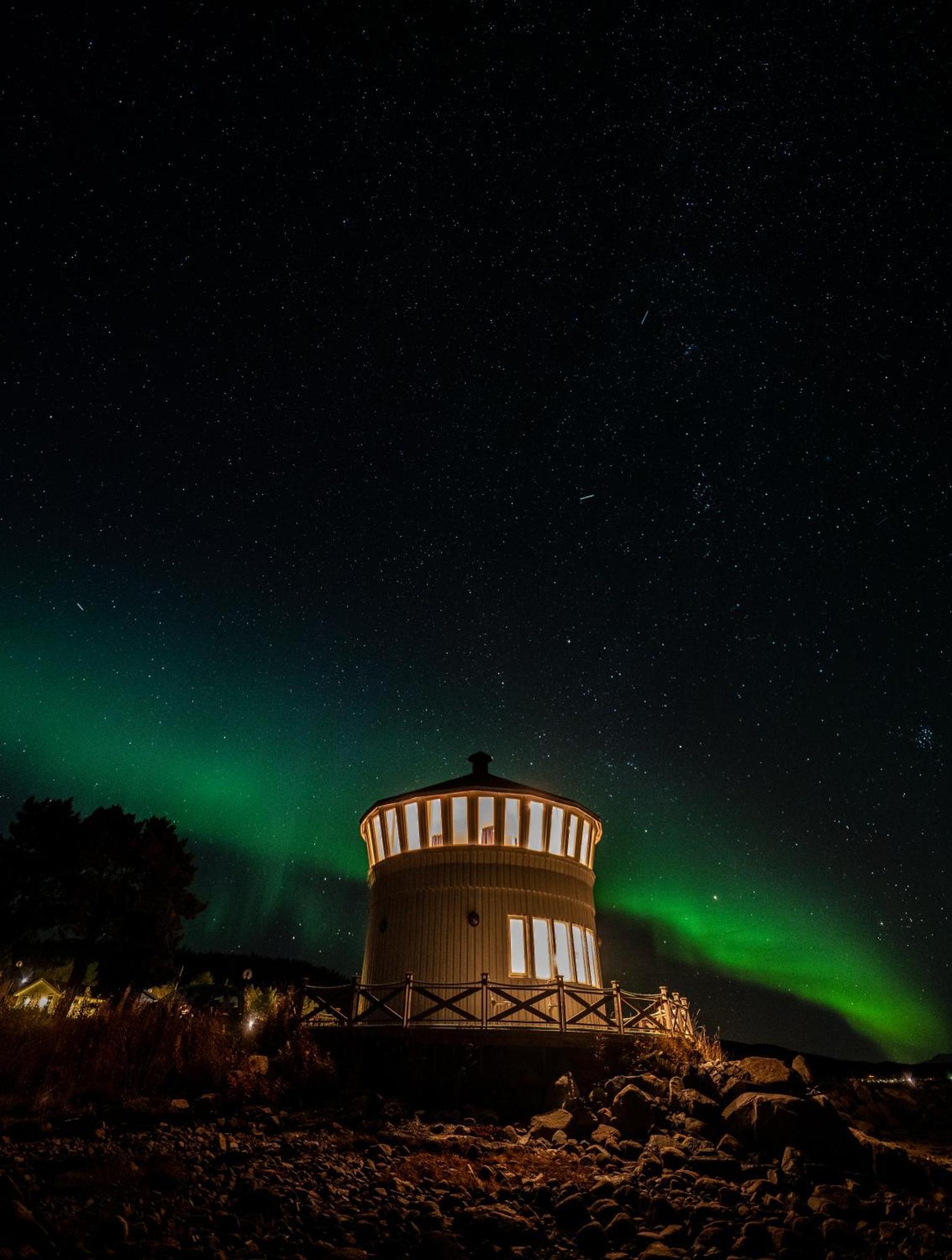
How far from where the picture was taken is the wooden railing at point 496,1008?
14.4 metres

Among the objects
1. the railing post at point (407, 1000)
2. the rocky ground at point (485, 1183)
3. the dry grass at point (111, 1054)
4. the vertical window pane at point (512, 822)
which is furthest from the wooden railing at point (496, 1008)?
the vertical window pane at point (512, 822)

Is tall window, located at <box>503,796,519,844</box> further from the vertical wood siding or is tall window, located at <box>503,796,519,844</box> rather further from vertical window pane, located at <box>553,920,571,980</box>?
vertical window pane, located at <box>553,920,571,980</box>

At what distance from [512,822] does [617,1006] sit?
20.8 ft

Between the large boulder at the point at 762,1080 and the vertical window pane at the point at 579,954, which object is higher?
the vertical window pane at the point at 579,954

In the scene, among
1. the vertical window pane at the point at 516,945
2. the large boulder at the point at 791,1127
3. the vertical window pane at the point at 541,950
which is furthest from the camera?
the vertical window pane at the point at 541,950

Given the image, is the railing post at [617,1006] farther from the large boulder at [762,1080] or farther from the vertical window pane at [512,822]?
the vertical window pane at [512,822]

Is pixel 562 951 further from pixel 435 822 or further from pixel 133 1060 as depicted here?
pixel 133 1060

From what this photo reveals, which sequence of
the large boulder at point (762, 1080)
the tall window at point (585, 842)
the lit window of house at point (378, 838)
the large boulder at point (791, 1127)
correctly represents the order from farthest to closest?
the tall window at point (585, 842)
the lit window of house at point (378, 838)
the large boulder at point (762, 1080)
the large boulder at point (791, 1127)

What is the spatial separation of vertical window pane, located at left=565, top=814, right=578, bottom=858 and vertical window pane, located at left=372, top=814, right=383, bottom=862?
227 inches

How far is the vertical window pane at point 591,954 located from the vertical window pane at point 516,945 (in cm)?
284

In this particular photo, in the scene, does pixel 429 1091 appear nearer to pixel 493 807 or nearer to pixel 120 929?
pixel 493 807

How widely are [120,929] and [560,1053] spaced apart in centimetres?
3614

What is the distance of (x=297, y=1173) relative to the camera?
8.18 metres

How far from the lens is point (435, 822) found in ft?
67.9
